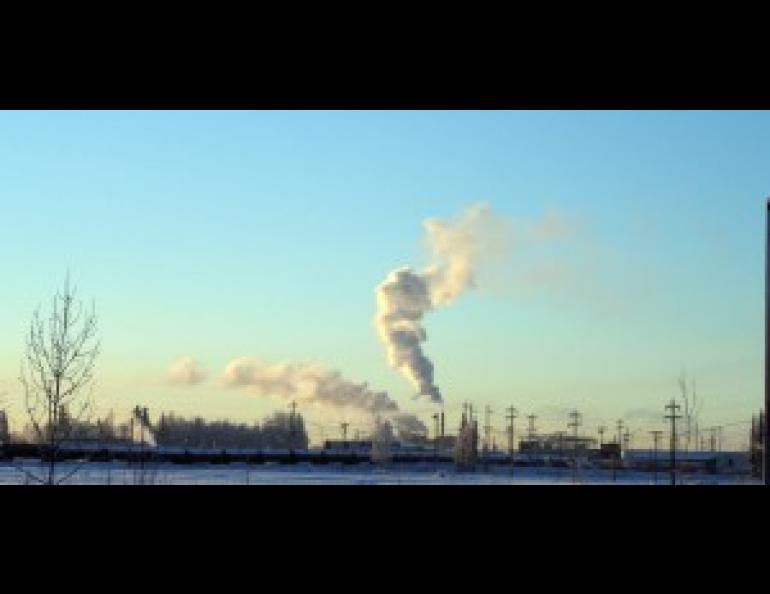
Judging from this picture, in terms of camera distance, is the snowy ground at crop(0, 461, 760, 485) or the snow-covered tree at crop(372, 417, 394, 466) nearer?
the snowy ground at crop(0, 461, 760, 485)

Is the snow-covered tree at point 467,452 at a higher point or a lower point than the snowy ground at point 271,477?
higher

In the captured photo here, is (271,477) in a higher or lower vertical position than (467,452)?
lower

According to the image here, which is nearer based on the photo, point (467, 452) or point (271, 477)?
point (271, 477)

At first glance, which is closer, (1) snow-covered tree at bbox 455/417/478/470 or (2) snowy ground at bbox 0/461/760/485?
(2) snowy ground at bbox 0/461/760/485

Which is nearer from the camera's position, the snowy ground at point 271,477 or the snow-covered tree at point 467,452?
the snowy ground at point 271,477

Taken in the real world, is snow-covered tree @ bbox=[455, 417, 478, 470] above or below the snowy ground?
above
